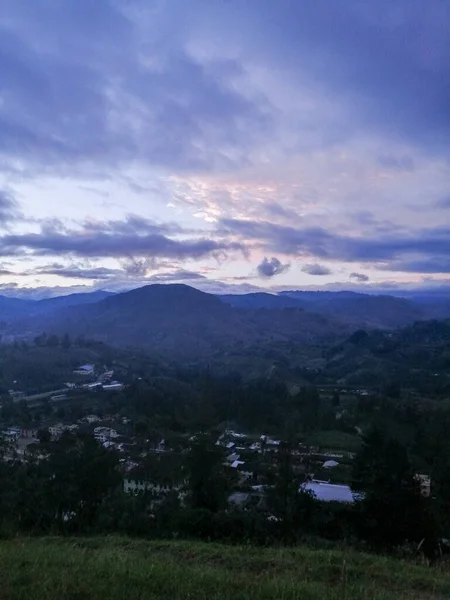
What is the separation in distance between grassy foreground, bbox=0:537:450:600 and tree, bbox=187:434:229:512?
5.58m

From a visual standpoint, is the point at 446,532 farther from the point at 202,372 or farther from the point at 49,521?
the point at 202,372

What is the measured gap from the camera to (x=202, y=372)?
263 ft

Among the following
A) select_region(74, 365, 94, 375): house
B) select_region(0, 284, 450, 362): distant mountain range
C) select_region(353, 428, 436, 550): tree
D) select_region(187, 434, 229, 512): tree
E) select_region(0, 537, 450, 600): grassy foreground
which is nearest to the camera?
select_region(0, 537, 450, 600): grassy foreground

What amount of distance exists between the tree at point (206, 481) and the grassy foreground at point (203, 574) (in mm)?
5581

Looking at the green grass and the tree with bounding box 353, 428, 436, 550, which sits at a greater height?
the tree with bounding box 353, 428, 436, 550

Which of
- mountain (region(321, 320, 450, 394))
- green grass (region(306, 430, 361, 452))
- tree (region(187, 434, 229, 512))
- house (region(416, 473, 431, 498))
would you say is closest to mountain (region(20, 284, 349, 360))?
mountain (region(321, 320, 450, 394))

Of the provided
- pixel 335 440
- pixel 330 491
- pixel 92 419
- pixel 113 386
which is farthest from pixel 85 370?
pixel 330 491

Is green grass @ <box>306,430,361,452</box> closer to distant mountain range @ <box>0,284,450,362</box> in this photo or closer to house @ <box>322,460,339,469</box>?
house @ <box>322,460,339,469</box>

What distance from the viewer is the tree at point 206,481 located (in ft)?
41.1

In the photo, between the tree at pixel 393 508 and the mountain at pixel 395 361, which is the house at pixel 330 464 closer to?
the tree at pixel 393 508

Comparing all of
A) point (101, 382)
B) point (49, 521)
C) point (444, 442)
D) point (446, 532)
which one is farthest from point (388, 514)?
point (101, 382)

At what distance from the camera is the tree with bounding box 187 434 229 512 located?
41.1 feet

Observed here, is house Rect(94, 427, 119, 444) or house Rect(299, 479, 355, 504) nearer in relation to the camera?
house Rect(299, 479, 355, 504)

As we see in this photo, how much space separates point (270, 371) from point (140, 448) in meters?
47.5
